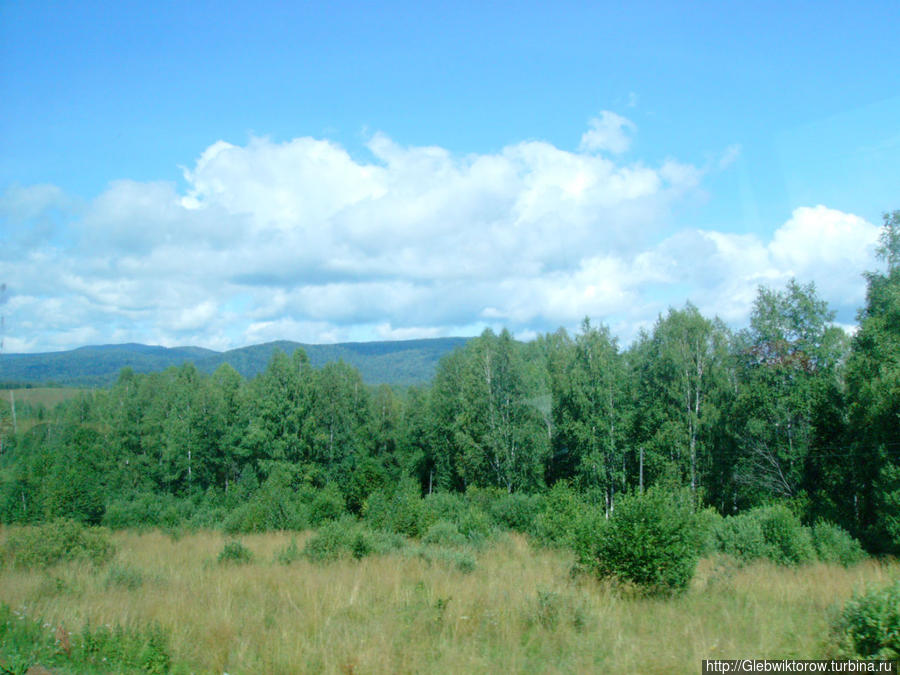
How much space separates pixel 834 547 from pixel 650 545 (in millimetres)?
12839

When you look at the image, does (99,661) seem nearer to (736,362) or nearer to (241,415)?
(736,362)

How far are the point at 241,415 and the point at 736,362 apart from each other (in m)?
37.1

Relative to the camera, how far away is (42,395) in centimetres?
3916

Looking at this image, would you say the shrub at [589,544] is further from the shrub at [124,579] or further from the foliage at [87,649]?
the shrub at [124,579]

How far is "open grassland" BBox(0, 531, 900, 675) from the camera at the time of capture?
207 inches

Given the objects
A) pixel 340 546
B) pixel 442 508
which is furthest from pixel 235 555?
pixel 442 508

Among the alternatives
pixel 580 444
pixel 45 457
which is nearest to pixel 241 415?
pixel 45 457

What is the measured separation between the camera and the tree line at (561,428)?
23984mm

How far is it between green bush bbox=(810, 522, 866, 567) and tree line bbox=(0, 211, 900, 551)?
421 cm

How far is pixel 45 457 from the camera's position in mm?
27797

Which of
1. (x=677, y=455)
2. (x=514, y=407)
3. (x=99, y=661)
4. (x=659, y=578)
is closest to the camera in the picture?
(x=99, y=661)

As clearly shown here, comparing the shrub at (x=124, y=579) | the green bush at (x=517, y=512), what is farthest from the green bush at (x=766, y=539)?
the shrub at (x=124, y=579)

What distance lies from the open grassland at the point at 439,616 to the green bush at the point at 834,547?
706cm

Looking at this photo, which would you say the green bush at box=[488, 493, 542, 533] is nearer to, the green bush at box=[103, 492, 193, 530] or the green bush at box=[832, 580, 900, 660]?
the green bush at box=[832, 580, 900, 660]
